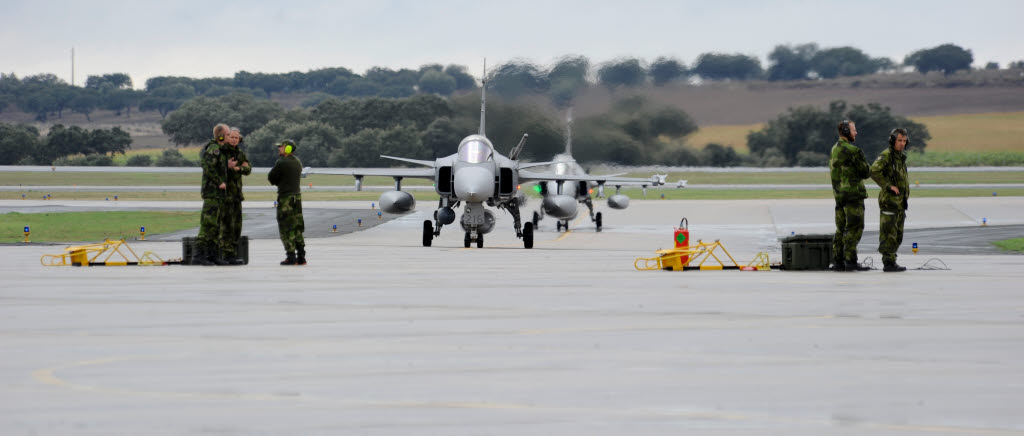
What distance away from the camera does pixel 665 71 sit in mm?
45219

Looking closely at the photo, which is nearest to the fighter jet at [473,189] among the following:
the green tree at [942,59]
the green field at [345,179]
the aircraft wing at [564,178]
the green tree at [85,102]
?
the aircraft wing at [564,178]

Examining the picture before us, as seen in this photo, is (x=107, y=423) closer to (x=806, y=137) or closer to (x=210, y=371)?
(x=210, y=371)

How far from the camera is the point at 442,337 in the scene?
8.88 m

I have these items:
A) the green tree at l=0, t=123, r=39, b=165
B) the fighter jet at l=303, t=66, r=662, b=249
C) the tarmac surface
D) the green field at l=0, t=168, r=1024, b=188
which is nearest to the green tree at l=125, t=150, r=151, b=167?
the green tree at l=0, t=123, r=39, b=165

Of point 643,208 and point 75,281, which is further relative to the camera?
point 643,208

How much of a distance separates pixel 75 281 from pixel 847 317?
940 centimetres

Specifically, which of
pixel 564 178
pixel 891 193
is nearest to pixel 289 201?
pixel 891 193

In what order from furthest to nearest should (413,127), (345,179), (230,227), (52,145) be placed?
(52,145), (345,179), (413,127), (230,227)

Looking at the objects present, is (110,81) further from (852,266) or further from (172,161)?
(852,266)

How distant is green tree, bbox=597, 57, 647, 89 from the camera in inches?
1648

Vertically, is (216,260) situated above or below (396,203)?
below

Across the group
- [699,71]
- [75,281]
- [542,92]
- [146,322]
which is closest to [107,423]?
[146,322]

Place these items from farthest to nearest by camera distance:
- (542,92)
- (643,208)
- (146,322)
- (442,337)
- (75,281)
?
(643,208) < (542,92) < (75,281) < (146,322) < (442,337)

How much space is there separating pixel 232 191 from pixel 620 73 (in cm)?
2756
